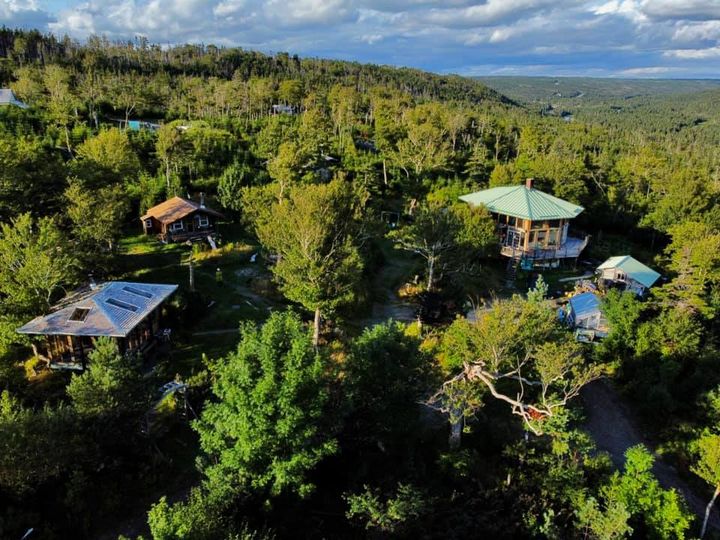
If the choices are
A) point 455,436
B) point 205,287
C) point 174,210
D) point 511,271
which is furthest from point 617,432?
point 174,210

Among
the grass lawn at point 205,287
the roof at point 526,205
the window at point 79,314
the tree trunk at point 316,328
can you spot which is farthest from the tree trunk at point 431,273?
the window at point 79,314

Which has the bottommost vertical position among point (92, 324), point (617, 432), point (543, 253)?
point (617, 432)

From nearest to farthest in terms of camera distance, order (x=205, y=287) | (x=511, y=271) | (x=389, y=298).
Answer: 1. (x=205, y=287)
2. (x=389, y=298)
3. (x=511, y=271)

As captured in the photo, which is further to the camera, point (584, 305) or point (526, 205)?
point (526, 205)

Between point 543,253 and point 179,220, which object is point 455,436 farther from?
point 179,220

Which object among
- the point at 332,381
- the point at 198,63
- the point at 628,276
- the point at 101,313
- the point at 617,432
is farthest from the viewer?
the point at 198,63

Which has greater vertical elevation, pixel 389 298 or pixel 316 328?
pixel 316 328

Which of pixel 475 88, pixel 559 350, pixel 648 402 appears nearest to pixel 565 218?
pixel 648 402
